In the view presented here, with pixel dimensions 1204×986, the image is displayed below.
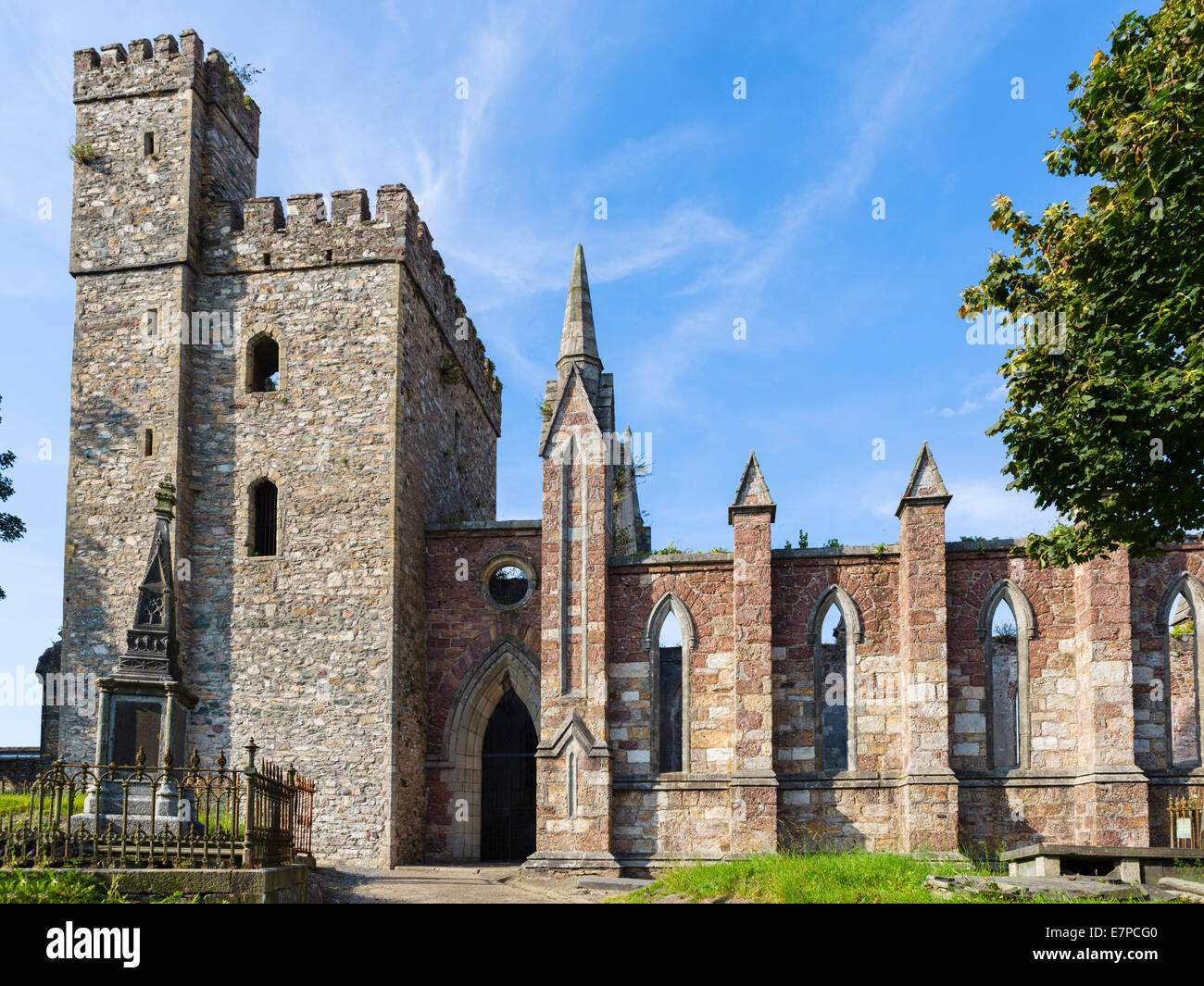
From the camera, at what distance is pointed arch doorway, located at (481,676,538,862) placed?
2350 centimetres

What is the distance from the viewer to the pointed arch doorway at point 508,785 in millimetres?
23500

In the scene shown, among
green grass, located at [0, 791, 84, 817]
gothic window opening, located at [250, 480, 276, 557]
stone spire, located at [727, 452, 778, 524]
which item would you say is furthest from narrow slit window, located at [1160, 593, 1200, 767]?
green grass, located at [0, 791, 84, 817]

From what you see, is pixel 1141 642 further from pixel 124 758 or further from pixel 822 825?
pixel 124 758

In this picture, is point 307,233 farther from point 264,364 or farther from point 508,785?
point 508,785

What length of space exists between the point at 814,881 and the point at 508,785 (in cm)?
1155

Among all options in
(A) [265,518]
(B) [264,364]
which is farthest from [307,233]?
(A) [265,518]

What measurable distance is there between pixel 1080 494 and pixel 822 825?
7.76 meters

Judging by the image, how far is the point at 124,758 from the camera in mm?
12891

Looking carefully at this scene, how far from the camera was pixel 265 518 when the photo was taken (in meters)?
21.2

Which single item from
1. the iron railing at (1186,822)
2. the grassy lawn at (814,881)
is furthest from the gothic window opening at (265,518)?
A: the iron railing at (1186,822)

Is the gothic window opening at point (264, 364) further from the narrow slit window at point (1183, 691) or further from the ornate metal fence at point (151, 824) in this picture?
the narrow slit window at point (1183, 691)

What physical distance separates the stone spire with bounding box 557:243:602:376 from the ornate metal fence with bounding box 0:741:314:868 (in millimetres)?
12464

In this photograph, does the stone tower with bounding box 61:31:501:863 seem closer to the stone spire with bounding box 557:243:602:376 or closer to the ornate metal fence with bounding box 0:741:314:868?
the stone spire with bounding box 557:243:602:376
